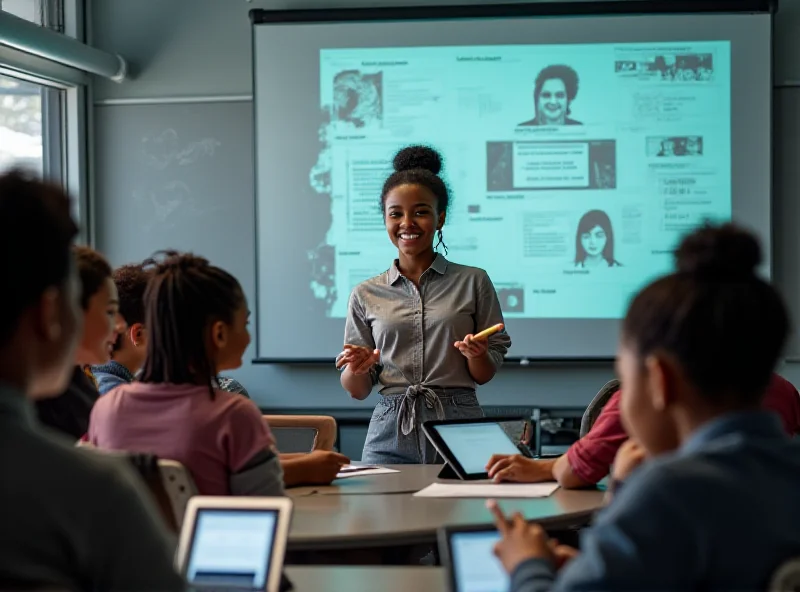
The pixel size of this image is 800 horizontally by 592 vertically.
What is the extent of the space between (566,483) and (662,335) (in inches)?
55.4

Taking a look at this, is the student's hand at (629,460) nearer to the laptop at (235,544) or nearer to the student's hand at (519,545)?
the student's hand at (519,545)

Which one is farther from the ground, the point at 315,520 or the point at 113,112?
the point at 113,112

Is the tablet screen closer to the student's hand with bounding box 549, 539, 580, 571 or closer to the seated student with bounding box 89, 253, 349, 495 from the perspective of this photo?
the seated student with bounding box 89, 253, 349, 495

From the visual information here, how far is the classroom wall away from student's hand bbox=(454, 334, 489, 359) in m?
2.37

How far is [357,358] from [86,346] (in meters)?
0.97

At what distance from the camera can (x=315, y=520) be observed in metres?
2.16

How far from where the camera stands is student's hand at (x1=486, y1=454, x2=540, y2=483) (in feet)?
8.36

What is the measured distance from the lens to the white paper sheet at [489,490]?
241 cm

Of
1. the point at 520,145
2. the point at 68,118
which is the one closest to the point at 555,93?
the point at 520,145

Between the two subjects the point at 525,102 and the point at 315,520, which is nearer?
the point at 315,520

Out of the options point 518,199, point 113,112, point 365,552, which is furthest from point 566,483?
point 113,112

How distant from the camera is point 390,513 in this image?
2.23m

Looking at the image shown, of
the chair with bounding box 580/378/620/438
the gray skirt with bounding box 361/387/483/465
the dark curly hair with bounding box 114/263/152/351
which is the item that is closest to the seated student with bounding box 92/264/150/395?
the dark curly hair with bounding box 114/263/152/351

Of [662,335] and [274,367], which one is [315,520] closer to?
[662,335]
